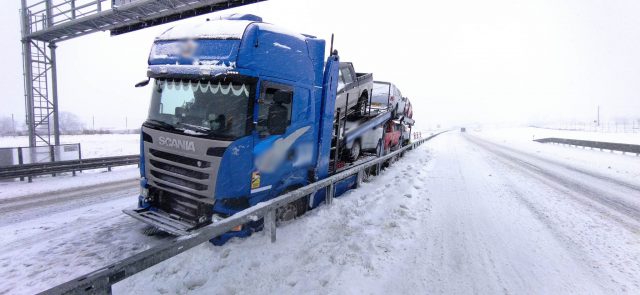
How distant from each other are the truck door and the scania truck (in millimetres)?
16

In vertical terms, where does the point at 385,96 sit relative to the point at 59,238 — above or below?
above

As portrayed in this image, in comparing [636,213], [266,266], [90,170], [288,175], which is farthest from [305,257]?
[90,170]

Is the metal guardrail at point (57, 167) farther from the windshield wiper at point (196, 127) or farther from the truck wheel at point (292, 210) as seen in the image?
the truck wheel at point (292, 210)

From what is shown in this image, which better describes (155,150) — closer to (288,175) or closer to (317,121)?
(288,175)

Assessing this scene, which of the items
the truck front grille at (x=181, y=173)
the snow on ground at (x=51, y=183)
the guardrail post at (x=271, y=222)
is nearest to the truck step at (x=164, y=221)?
the truck front grille at (x=181, y=173)

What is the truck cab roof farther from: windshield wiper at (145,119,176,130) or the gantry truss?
the gantry truss

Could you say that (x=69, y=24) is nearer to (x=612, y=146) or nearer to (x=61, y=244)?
(x=61, y=244)

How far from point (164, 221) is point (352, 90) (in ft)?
19.2

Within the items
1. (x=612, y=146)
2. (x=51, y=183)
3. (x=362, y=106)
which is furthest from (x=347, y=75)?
(x=612, y=146)

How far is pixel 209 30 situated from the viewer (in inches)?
200

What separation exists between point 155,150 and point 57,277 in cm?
201

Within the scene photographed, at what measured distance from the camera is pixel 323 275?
12.1 feet

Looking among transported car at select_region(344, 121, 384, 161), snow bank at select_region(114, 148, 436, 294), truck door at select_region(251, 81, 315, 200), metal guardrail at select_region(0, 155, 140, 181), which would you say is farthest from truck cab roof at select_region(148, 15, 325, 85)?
metal guardrail at select_region(0, 155, 140, 181)

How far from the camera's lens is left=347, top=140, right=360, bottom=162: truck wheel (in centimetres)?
887
